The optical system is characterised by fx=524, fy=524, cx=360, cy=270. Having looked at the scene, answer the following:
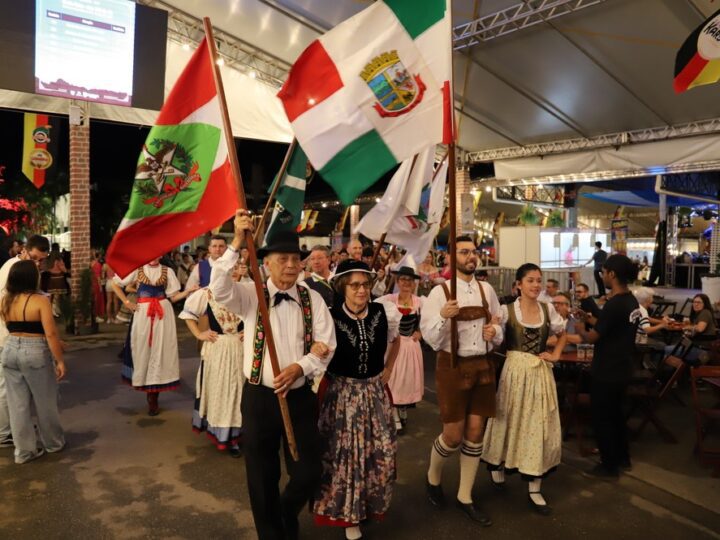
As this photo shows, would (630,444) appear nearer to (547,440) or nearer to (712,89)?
(547,440)

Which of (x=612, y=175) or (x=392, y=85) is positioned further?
(x=612, y=175)

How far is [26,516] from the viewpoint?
11.4ft

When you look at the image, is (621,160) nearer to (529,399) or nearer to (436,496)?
(529,399)

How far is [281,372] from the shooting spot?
271 centimetres

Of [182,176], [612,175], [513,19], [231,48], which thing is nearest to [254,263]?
[182,176]

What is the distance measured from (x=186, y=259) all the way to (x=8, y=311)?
1207 centimetres

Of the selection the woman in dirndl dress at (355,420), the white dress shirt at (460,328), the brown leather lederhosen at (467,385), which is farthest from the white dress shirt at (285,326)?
the brown leather lederhosen at (467,385)

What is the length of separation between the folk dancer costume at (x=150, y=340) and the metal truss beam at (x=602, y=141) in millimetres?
10481

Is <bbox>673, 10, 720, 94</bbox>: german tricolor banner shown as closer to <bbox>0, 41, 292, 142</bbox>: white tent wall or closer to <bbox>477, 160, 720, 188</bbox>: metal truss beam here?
<bbox>477, 160, 720, 188</bbox>: metal truss beam

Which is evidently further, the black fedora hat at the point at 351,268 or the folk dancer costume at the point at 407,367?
the folk dancer costume at the point at 407,367

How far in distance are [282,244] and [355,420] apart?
1113 mm

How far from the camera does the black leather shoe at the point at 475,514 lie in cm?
341

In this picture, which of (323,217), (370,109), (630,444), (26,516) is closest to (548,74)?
(630,444)

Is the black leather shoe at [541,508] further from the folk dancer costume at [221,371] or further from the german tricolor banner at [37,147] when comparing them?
the german tricolor banner at [37,147]
